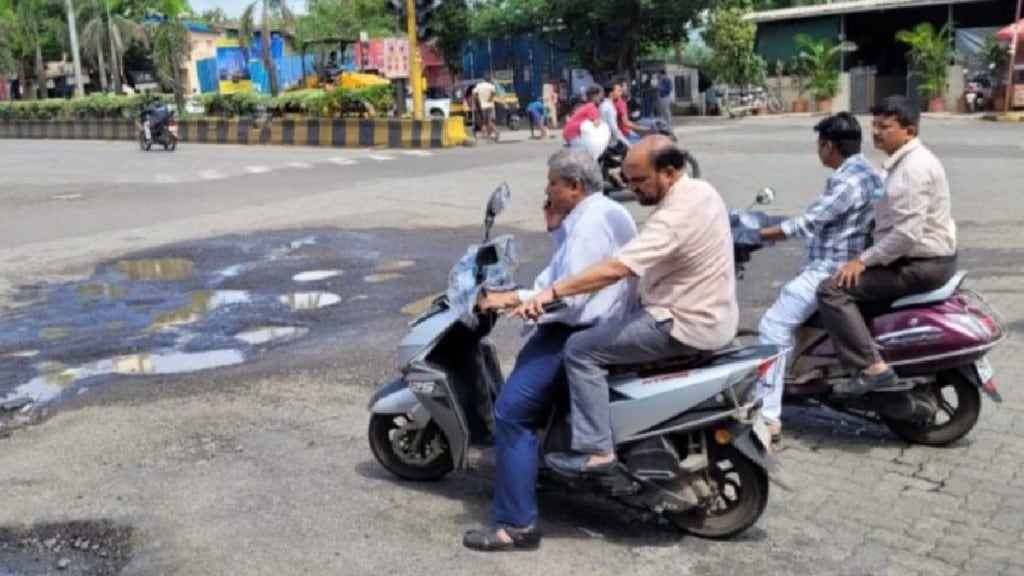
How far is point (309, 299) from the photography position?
912 centimetres

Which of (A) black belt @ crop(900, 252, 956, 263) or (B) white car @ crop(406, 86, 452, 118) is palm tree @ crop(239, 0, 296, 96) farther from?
(A) black belt @ crop(900, 252, 956, 263)

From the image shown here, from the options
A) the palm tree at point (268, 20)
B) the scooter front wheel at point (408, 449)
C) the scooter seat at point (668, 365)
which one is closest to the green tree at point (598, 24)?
the palm tree at point (268, 20)

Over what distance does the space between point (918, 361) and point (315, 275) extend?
21.2 ft

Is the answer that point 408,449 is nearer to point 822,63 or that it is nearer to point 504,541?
point 504,541

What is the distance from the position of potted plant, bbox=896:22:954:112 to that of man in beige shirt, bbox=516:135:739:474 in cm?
3218

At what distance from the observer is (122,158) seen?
26547mm

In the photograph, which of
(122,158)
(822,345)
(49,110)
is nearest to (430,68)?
(49,110)

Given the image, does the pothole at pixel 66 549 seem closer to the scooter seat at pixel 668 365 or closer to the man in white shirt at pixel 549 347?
the man in white shirt at pixel 549 347

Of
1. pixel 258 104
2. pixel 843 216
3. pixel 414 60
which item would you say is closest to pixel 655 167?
pixel 843 216

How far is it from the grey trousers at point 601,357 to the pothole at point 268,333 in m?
4.24

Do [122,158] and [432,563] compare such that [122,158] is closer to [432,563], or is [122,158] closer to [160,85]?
[432,563]

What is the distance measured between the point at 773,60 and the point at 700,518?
1476 inches

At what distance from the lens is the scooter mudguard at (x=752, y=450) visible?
404 cm

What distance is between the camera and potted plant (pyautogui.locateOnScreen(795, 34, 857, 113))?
116ft
